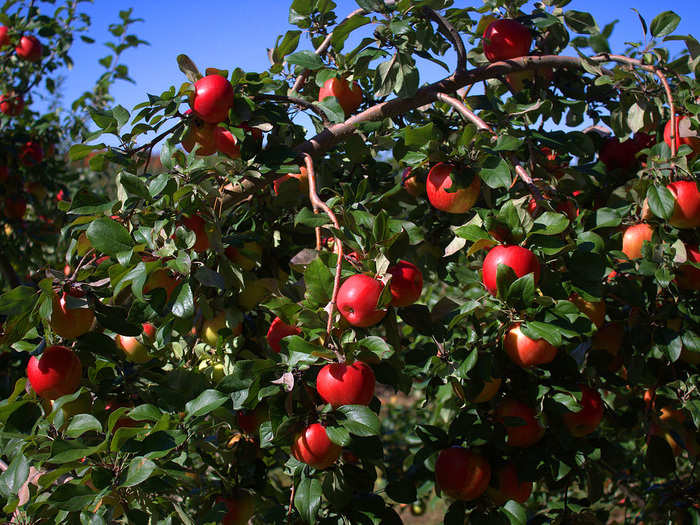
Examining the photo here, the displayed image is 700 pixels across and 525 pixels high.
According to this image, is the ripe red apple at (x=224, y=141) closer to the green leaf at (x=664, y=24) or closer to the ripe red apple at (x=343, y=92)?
the ripe red apple at (x=343, y=92)

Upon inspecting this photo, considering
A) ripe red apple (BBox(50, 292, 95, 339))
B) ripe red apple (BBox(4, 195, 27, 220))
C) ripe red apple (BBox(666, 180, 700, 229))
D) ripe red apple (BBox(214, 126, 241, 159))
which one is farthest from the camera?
ripe red apple (BBox(4, 195, 27, 220))

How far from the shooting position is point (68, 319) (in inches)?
44.3

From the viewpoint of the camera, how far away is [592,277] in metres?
1.10

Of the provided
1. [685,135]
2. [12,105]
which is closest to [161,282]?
[685,135]

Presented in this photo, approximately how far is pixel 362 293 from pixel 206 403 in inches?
15.0

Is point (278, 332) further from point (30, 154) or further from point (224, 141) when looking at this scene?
point (30, 154)

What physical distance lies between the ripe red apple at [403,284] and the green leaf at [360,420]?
205 millimetres

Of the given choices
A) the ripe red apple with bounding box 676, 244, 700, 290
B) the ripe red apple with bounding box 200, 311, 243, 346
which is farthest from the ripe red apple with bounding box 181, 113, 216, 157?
the ripe red apple with bounding box 676, 244, 700, 290

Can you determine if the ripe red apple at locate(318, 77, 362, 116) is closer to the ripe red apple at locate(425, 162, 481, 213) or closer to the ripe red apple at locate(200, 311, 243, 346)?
the ripe red apple at locate(425, 162, 481, 213)

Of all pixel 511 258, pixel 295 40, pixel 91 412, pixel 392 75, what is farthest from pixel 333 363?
pixel 295 40

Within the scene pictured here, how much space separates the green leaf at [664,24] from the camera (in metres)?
1.41

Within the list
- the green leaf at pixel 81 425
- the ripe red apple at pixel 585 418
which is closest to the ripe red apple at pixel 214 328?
the green leaf at pixel 81 425

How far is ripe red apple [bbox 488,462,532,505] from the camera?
131cm

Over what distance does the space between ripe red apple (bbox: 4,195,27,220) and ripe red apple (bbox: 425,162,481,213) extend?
2.52 m
